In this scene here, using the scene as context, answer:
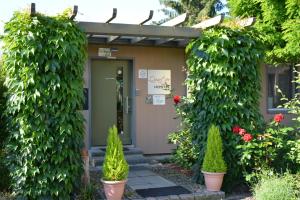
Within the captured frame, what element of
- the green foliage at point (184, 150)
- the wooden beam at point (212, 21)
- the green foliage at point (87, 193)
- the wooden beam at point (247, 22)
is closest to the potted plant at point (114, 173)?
the green foliage at point (87, 193)

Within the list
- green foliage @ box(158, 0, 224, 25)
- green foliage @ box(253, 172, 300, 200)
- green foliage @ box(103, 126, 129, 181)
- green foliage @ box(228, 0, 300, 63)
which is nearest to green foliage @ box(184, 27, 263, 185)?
green foliage @ box(253, 172, 300, 200)

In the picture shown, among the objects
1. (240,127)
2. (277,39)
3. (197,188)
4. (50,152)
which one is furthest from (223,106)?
(277,39)

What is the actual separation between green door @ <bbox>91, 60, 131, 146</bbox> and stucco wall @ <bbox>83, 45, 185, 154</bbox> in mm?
239

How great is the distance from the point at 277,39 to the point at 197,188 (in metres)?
5.27

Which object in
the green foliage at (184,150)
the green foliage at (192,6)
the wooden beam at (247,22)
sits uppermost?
the green foliage at (192,6)

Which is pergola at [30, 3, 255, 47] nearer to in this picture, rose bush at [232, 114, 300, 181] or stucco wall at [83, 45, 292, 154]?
rose bush at [232, 114, 300, 181]

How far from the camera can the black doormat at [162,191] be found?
5941 millimetres

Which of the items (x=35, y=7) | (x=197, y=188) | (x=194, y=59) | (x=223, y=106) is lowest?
(x=197, y=188)

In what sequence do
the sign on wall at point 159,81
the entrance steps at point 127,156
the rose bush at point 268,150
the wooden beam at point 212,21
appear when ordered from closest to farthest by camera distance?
the rose bush at point 268,150 → the wooden beam at point 212,21 → the entrance steps at point 127,156 → the sign on wall at point 159,81

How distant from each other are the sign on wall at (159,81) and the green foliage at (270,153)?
10.5 feet

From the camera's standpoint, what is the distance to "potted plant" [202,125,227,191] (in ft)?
19.5

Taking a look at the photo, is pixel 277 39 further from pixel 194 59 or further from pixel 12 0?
pixel 12 0

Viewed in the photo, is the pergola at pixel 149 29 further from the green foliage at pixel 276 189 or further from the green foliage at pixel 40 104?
the green foliage at pixel 276 189

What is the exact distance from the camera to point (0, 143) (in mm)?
6102
